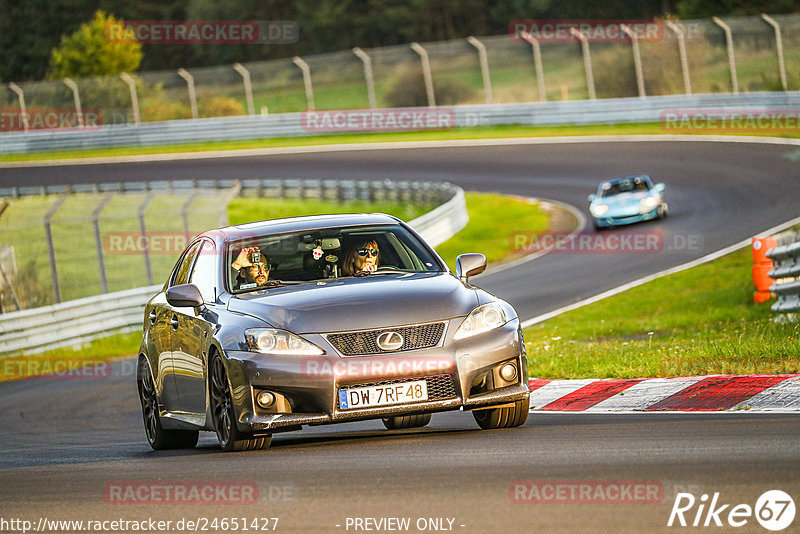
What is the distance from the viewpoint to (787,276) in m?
14.9

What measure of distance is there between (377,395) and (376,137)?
44.3m

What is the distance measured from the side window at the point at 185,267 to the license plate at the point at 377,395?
8.23ft

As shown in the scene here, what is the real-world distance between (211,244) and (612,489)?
15.4ft

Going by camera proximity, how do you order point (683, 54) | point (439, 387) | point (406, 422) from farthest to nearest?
point (683, 54) < point (406, 422) < point (439, 387)

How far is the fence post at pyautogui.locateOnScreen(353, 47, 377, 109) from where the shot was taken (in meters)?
52.2

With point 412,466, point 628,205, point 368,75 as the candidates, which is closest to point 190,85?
point 368,75

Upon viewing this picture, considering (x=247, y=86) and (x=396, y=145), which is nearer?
(x=396, y=145)

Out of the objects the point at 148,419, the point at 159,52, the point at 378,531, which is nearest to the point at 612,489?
the point at 378,531

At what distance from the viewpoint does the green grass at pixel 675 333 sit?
1133 centimetres

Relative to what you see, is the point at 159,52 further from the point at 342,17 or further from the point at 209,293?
the point at 209,293

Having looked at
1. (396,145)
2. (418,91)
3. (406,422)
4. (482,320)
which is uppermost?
(482,320)

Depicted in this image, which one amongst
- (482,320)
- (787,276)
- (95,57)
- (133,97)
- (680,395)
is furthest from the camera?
(95,57)

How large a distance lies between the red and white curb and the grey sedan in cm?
123

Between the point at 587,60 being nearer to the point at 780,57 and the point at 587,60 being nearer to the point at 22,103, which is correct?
the point at 780,57
